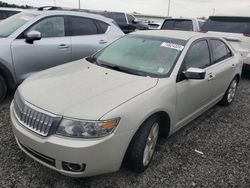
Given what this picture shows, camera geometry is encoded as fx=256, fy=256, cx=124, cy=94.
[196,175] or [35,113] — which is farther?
[196,175]

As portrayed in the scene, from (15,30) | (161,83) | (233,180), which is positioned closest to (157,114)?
(161,83)

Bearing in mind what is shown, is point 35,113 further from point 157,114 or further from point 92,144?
point 157,114

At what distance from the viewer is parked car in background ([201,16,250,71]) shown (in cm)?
696

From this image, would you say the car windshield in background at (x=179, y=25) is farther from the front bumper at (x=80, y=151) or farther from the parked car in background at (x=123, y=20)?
the front bumper at (x=80, y=151)

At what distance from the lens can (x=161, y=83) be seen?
9.66ft

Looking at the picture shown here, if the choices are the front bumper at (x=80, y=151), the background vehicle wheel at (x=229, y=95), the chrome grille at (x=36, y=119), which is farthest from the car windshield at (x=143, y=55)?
the background vehicle wheel at (x=229, y=95)

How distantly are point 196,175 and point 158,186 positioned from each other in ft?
1.72

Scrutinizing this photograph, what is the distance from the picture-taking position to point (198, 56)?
3721 millimetres

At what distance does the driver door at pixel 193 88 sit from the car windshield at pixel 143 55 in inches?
8.1

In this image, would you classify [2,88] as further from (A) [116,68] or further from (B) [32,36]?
(A) [116,68]

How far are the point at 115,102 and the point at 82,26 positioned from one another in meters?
3.45

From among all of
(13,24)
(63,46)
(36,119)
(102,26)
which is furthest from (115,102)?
(102,26)

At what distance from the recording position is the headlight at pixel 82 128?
2285 millimetres

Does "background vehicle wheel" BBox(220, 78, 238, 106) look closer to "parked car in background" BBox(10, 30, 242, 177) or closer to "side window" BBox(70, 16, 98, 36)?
"parked car in background" BBox(10, 30, 242, 177)
